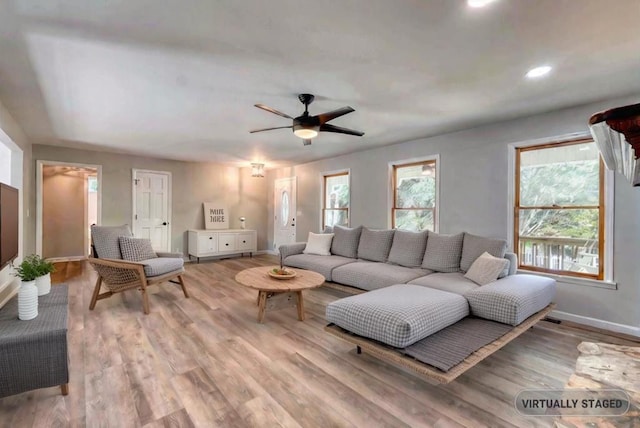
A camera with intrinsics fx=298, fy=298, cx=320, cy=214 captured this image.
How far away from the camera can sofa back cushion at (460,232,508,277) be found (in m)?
3.30

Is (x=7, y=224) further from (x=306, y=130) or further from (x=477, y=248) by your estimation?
(x=477, y=248)

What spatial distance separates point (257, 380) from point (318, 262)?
2226 millimetres

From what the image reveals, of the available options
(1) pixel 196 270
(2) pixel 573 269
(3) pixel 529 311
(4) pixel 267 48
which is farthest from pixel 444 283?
(1) pixel 196 270

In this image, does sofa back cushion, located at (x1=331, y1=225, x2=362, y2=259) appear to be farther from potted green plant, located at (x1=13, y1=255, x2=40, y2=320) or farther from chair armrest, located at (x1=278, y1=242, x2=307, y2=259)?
potted green plant, located at (x1=13, y1=255, x2=40, y2=320)

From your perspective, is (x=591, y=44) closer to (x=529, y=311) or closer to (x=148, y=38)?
(x=529, y=311)

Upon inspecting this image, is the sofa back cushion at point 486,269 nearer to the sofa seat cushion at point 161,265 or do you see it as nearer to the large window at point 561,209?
the large window at point 561,209

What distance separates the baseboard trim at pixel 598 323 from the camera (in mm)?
2875

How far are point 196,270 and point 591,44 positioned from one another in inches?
238

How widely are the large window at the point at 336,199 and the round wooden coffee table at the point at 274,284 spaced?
Result: 2.62 meters

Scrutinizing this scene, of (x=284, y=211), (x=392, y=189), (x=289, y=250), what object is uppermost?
(x=392, y=189)

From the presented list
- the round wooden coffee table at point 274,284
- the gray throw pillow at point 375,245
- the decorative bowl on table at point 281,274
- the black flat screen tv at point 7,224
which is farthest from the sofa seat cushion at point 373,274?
the black flat screen tv at point 7,224

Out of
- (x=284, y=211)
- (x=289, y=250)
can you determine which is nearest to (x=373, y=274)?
(x=289, y=250)

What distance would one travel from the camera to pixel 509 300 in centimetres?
236

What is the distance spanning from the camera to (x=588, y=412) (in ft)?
2.13
